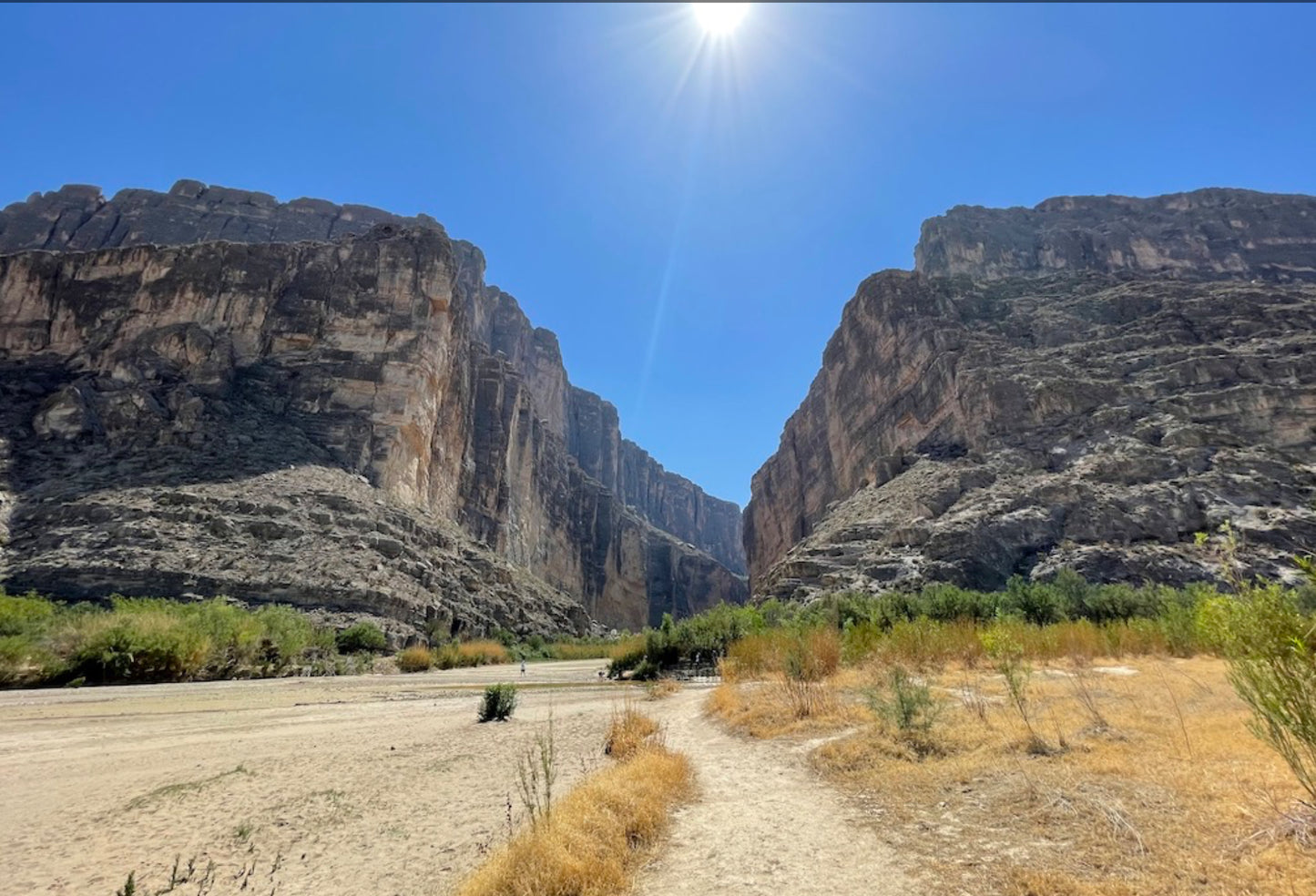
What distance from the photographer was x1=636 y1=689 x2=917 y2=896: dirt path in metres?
4.06

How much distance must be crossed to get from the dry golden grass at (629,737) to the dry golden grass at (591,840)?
5.57 ft

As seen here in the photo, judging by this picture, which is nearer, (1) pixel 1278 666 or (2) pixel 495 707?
(1) pixel 1278 666

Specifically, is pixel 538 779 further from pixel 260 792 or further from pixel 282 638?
pixel 282 638

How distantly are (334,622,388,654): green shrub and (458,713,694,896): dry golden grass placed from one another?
26.3 meters

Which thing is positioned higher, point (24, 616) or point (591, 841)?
point (24, 616)

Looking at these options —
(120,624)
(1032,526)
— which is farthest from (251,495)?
(1032,526)

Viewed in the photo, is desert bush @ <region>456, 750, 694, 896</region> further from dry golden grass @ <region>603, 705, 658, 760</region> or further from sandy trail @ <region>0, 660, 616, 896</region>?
dry golden grass @ <region>603, 705, 658, 760</region>

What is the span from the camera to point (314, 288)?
54750mm

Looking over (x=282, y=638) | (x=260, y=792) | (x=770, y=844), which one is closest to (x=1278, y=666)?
(x=770, y=844)

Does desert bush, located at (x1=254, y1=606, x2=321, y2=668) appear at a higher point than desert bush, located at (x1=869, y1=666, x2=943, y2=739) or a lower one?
higher

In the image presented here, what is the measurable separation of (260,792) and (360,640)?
A: 24.7m

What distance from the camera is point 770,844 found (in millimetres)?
4883

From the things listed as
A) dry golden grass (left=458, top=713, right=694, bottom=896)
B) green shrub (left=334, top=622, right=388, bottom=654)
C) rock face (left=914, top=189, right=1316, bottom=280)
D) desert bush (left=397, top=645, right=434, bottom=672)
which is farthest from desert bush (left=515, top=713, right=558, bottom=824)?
rock face (left=914, top=189, right=1316, bottom=280)

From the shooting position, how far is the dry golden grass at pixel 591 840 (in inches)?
148
